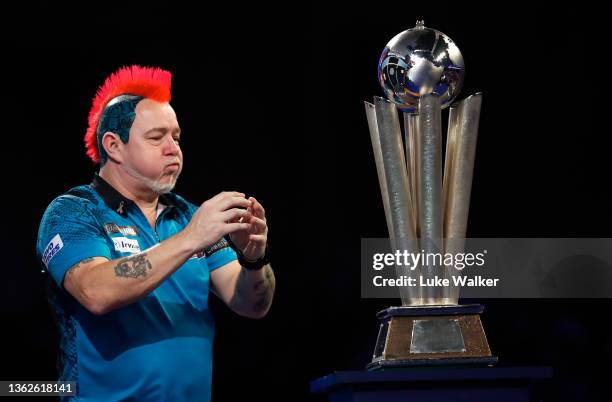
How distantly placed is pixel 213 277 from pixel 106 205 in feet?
0.95

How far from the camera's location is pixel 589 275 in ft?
9.26

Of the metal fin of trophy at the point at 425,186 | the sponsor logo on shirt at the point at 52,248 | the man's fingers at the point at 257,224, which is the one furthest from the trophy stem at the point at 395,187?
the sponsor logo on shirt at the point at 52,248

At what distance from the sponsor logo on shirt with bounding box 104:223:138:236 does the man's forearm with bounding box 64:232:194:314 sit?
17 centimetres

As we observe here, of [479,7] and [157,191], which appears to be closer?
[157,191]

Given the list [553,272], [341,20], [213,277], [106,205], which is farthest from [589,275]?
[106,205]

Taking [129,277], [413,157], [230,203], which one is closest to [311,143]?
[413,157]

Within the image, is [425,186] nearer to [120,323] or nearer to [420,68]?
[420,68]

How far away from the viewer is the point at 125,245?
1.85m

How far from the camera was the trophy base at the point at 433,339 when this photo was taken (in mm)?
1651

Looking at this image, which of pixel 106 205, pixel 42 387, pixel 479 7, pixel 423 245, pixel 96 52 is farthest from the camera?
pixel 479 7

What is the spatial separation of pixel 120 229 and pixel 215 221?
282mm

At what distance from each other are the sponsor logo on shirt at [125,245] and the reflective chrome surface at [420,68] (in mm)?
616

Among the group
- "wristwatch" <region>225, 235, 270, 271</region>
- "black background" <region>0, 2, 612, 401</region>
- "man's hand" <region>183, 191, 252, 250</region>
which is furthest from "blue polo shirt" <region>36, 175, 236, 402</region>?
"black background" <region>0, 2, 612, 401</region>

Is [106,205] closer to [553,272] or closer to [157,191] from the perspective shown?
[157,191]
